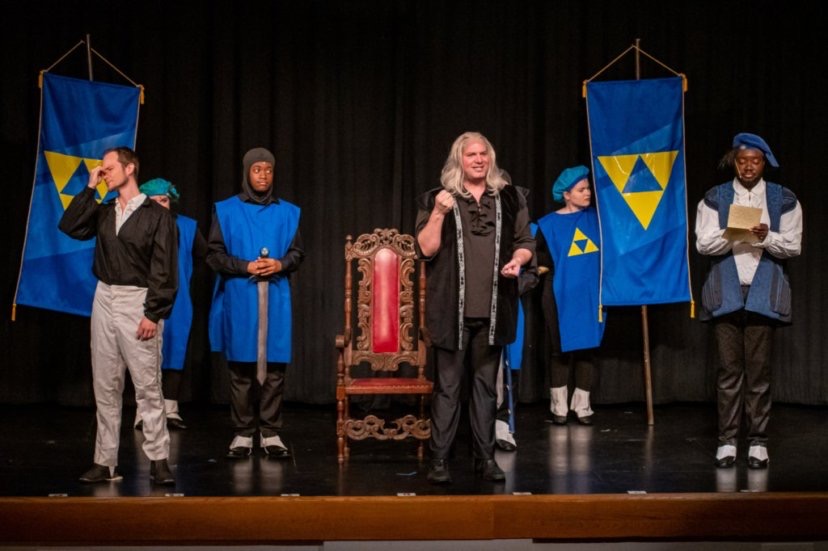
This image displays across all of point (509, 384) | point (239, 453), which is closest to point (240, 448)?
point (239, 453)

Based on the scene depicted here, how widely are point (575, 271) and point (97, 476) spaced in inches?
121

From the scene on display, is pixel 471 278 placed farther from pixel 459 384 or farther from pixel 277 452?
pixel 277 452

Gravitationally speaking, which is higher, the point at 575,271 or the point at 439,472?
the point at 575,271

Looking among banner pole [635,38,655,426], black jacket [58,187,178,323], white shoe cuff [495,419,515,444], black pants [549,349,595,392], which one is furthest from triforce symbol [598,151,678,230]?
black jacket [58,187,178,323]

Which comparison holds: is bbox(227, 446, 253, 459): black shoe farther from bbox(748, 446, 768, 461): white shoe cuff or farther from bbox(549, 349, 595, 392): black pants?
bbox(748, 446, 768, 461): white shoe cuff

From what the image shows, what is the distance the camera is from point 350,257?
526 centimetres

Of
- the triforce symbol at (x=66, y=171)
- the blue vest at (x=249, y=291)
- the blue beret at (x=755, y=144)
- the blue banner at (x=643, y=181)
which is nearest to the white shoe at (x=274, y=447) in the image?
the blue vest at (x=249, y=291)

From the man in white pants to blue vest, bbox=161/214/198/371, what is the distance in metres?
1.57

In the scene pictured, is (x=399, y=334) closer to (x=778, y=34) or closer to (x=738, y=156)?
(x=738, y=156)

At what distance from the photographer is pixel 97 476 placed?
14.6 ft

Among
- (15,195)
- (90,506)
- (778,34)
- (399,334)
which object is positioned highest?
(778,34)

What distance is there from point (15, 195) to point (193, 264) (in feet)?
4.14

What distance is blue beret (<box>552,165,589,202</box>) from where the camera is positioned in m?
6.16

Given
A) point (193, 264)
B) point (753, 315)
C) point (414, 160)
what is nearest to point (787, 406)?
point (753, 315)
